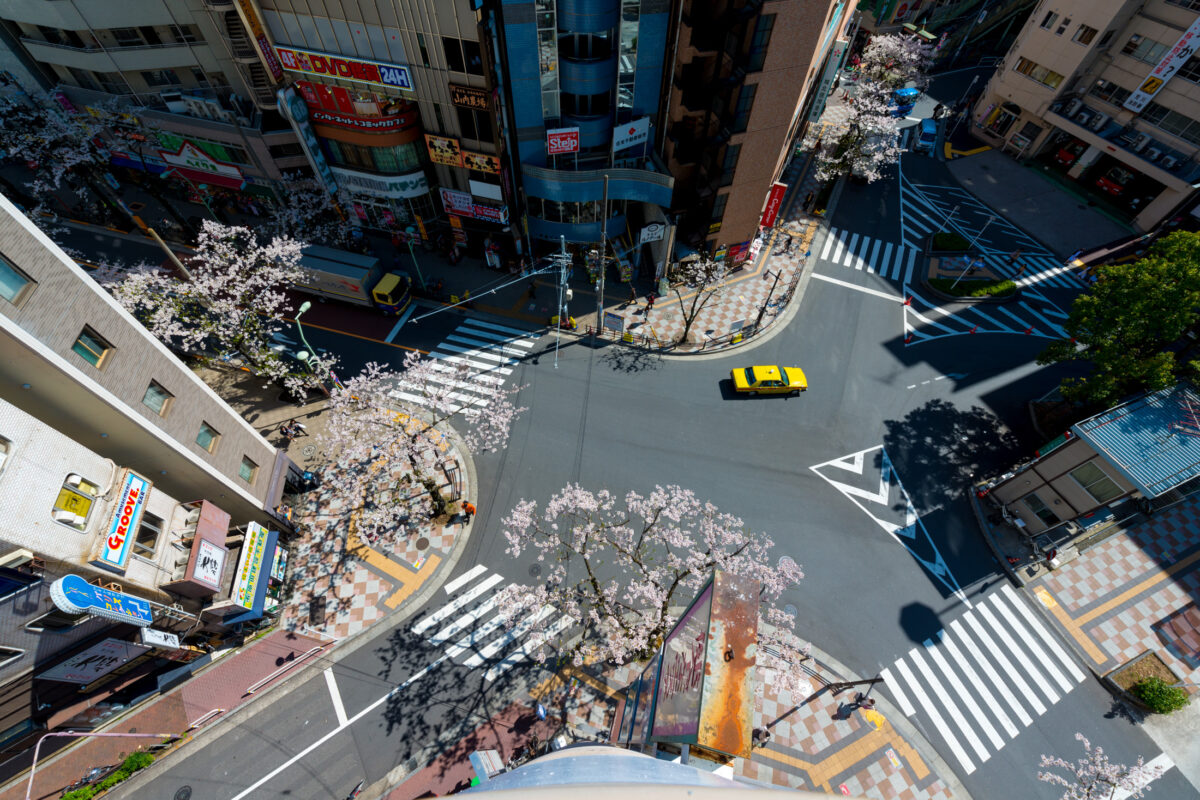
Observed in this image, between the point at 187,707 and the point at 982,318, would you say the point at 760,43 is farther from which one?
the point at 187,707

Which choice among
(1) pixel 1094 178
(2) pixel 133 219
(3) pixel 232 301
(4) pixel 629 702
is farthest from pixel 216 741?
(1) pixel 1094 178

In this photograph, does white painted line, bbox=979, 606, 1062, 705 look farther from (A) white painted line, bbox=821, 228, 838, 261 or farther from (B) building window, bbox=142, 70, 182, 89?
(B) building window, bbox=142, 70, 182, 89

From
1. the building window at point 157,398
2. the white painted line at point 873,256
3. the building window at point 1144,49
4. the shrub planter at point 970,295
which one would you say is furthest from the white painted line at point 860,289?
the building window at point 157,398

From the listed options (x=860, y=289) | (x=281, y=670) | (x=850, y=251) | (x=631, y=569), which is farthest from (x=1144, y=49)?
(x=281, y=670)

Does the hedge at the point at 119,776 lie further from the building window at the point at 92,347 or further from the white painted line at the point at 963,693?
the white painted line at the point at 963,693

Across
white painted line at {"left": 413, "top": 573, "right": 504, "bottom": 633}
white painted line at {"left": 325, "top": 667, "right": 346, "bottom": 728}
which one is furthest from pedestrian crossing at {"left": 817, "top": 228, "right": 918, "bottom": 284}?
white painted line at {"left": 325, "top": 667, "right": 346, "bottom": 728}

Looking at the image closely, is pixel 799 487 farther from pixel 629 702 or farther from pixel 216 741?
pixel 216 741
